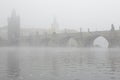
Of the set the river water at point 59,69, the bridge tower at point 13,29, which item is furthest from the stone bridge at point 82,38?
the river water at point 59,69

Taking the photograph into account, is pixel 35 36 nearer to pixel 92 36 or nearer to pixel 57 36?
pixel 57 36

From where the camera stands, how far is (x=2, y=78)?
1383cm

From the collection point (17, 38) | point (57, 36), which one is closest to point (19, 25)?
point (17, 38)

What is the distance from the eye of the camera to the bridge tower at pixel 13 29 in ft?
460

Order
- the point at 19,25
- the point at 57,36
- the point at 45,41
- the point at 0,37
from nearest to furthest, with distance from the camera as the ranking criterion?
the point at 57,36 < the point at 45,41 < the point at 0,37 < the point at 19,25

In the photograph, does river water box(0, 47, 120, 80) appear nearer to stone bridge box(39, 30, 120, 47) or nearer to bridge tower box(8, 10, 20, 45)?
stone bridge box(39, 30, 120, 47)

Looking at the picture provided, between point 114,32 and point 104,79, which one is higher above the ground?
point 114,32

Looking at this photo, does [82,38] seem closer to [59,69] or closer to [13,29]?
[13,29]

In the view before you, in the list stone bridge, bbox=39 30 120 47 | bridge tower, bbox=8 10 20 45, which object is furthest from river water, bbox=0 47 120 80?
bridge tower, bbox=8 10 20 45

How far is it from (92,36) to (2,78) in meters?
83.3

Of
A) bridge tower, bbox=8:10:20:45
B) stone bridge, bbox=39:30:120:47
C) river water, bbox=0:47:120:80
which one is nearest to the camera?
river water, bbox=0:47:120:80

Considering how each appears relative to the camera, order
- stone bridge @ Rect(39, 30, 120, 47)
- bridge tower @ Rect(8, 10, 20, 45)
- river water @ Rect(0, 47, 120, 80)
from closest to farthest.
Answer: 1. river water @ Rect(0, 47, 120, 80)
2. stone bridge @ Rect(39, 30, 120, 47)
3. bridge tower @ Rect(8, 10, 20, 45)

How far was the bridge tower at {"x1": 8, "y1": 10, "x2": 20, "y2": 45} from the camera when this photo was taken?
140 metres

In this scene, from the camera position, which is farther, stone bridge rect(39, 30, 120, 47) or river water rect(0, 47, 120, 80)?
stone bridge rect(39, 30, 120, 47)
